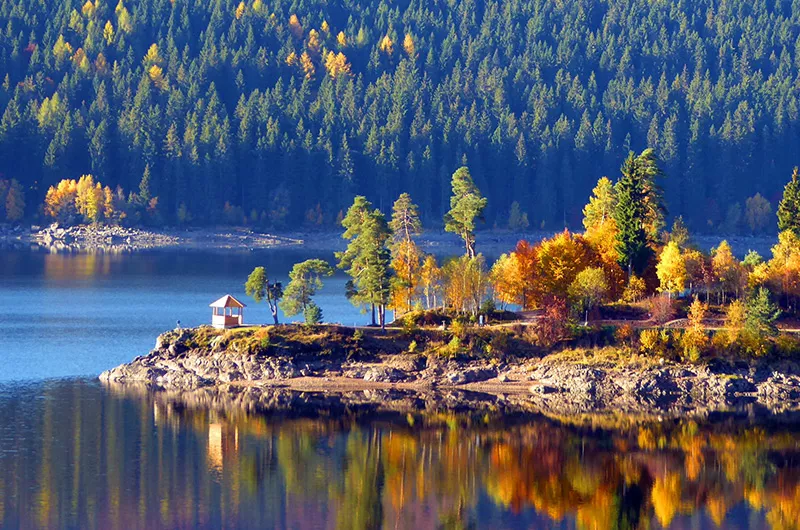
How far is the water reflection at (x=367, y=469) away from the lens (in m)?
55.8

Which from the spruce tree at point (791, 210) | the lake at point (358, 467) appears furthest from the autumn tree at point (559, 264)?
the lake at point (358, 467)

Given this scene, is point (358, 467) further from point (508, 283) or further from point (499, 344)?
point (508, 283)

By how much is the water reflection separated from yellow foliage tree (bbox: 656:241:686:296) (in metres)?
17.7

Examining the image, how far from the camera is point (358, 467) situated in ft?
208

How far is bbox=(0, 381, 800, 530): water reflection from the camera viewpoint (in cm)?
5581

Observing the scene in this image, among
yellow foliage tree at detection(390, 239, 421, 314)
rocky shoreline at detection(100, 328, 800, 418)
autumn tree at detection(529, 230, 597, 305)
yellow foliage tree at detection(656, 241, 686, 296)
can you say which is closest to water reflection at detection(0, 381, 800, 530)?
rocky shoreline at detection(100, 328, 800, 418)

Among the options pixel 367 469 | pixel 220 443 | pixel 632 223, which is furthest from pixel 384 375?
pixel 632 223

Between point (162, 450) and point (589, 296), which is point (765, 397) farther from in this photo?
point (162, 450)

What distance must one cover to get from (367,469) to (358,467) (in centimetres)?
49

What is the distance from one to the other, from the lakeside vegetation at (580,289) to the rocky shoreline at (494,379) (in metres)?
1.19

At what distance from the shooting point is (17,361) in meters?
87.2

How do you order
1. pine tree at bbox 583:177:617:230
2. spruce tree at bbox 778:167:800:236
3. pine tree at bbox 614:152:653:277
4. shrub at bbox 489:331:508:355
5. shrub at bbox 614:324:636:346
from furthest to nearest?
1. pine tree at bbox 583:177:617:230
2. spruce tree at bbox 778:167:800:236
3. pine tree at bbox 614:152:653:277
4. shrub at bbox 489:331:508:355
5. shrub at bbox 614:324:636:346

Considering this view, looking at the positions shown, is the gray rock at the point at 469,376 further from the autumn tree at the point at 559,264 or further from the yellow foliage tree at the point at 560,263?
the yellow foliage tree at the point at 560,263

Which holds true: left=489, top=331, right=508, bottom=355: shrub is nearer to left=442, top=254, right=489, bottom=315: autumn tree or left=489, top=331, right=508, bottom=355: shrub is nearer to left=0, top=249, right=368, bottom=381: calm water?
left=442, top=254, right=489, bottom=315: autumn tree
